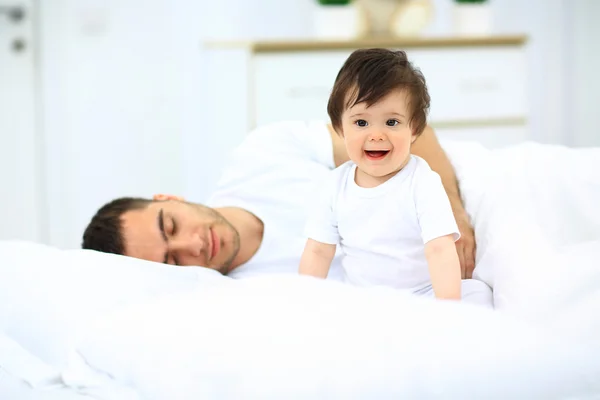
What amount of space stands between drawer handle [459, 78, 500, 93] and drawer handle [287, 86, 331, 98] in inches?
22.3

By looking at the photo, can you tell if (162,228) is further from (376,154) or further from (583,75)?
(583,75)

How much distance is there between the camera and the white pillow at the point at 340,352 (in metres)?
0.64

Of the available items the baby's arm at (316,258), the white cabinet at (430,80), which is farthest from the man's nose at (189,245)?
the white cabinet at (430,80)

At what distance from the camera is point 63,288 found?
102cm

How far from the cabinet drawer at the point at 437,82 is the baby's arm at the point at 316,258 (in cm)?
179

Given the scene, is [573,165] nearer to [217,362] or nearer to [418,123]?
[418,123]

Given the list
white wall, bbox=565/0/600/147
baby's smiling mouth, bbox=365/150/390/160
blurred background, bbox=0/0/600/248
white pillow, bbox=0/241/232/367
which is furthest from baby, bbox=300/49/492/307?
white wall, bbox=565/0/600/147

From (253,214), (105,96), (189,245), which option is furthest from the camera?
(105,96)

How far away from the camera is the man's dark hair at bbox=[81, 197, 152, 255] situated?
1.34m

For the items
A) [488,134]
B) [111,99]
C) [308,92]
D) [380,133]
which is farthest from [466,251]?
[111,99]

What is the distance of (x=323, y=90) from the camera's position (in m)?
2.79

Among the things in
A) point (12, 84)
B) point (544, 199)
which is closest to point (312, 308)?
point (544, 199)

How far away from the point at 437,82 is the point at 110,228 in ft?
5.98

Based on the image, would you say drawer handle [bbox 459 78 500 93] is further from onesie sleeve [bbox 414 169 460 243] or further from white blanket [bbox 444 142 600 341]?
onesie sleeve [bbox 414 169 460 243]
